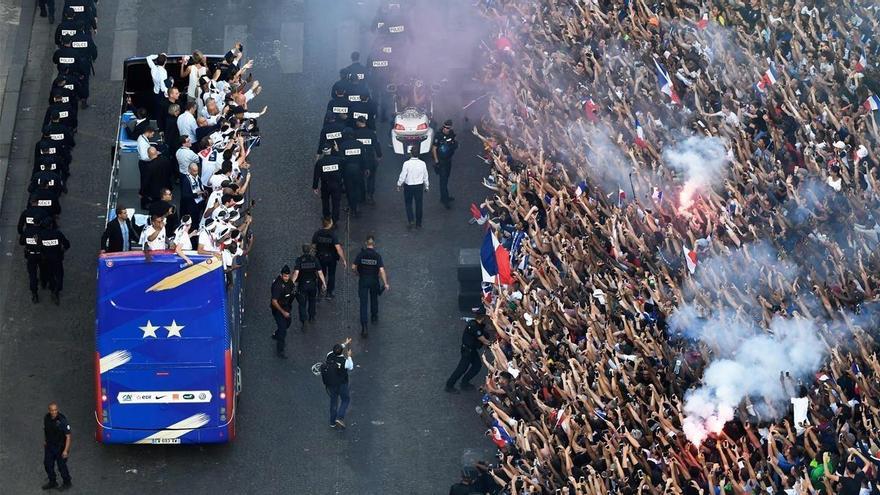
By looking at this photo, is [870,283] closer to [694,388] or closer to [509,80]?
[694,388]

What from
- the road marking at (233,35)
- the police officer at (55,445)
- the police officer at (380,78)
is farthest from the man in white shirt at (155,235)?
the road marking at (233,35)

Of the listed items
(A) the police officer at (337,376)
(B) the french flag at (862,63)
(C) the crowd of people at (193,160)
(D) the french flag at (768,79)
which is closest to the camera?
(A) the police officer at (337,376)

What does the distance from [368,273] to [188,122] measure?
361 cm

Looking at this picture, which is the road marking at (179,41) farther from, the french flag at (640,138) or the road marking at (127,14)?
the french flag at (640,138)

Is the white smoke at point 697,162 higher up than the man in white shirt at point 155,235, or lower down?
higher up

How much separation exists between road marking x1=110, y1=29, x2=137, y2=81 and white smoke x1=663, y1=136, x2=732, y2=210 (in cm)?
1074

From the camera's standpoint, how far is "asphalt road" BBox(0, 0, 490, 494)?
25344 mm

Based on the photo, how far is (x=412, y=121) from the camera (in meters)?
31.0

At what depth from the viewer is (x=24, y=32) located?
35.7 m

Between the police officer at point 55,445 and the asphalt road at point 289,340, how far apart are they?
251 mm

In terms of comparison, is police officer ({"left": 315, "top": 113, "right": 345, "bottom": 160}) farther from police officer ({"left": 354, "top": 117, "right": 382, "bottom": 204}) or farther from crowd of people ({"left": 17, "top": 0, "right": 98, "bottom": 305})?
crowd of people ({"left": 17, "top": 0, "right": 98, "bottom": 305})

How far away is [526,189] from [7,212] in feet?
26.5

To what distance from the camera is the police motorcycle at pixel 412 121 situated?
31.0 metres

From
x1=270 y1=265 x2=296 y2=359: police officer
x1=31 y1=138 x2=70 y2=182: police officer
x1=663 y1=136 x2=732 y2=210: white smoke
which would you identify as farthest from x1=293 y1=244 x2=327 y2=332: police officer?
x1=663 y1=136 x2=732 y2=210: white smoke
